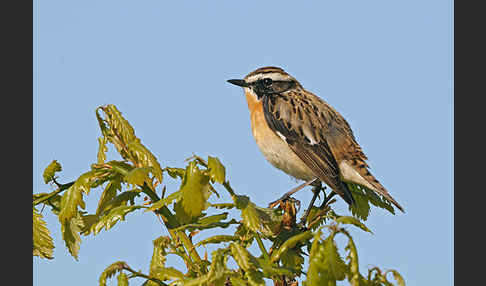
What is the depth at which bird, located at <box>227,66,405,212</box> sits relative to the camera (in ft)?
26.3

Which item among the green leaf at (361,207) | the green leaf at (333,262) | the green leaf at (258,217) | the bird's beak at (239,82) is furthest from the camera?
the bird's beak at (239,82)

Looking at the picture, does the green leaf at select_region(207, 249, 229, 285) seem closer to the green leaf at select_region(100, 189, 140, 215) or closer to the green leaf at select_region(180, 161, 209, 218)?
the green leaf at select_region(180, 161, 209, 218)

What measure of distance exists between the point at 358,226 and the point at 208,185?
1.04m

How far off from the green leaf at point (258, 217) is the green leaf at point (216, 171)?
0.95 ft

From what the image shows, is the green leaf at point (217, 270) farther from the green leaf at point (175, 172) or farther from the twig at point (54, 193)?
the twig at point (54, 193)

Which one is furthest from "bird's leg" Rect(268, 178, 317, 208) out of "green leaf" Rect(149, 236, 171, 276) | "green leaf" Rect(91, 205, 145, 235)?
"green leaf" Rect(91, 205, 145, 235)

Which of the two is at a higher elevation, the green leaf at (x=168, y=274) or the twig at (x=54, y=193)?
the twig at (x=54, y=193)

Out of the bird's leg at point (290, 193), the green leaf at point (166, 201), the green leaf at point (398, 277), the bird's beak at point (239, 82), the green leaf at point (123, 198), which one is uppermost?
the bird's beak at point (239, 82)

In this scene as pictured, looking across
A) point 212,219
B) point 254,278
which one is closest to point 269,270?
point 254,278

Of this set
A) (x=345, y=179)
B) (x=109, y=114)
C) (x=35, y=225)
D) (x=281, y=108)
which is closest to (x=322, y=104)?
(x=281, y=108)

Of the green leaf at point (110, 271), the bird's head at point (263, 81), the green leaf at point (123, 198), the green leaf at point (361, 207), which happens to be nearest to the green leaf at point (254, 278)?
the green leaf at point (110, 271)

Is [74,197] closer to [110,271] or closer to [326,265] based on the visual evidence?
[110,271]

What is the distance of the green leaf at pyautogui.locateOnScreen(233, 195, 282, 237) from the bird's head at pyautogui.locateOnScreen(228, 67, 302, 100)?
3985 millimetres

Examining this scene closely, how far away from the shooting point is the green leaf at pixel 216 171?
141 inches
